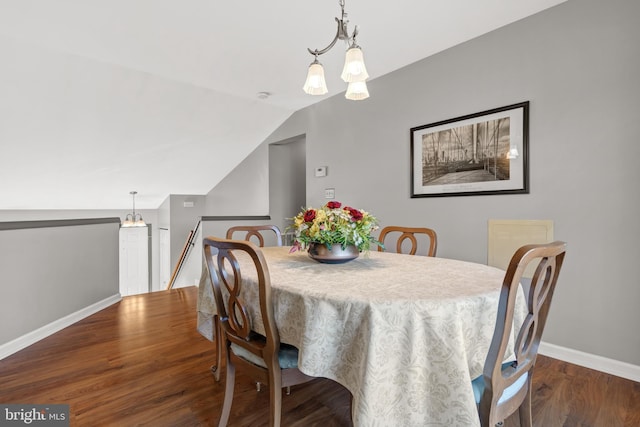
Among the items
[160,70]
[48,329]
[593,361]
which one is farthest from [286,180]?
[593,361]

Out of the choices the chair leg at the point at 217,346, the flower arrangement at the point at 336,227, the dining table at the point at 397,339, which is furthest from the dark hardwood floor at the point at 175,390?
the flower arrangement at the point at 336,227

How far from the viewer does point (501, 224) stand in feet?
8.22

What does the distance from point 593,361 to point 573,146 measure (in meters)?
1.37

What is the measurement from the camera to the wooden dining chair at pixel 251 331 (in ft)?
3.90

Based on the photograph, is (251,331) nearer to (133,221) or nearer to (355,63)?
(355,63)

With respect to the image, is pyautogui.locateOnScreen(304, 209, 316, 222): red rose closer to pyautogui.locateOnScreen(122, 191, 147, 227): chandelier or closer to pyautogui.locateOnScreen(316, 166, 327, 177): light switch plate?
pyautogui.locateOnScreen(316, 166, 327, 177): light switch plate

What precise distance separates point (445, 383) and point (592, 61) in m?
2.26

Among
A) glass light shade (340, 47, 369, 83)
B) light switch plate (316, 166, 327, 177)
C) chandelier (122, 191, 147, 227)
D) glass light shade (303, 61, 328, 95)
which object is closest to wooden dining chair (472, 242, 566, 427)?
glass light shade (340, 47, 369, 83)

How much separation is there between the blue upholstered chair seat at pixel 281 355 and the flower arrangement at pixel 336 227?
0.48m

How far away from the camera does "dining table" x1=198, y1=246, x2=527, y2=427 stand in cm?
97

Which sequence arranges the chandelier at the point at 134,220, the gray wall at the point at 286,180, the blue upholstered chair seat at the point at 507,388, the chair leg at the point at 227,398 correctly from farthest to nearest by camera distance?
1. the chandelier at the point at 134,220
2. the gray wall at the point at 286,180
3. the chair leg at the point at 227,398
4. the blue upholstered chair seat at the point at 507,388

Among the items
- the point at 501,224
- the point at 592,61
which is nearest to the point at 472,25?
the point at 592,61

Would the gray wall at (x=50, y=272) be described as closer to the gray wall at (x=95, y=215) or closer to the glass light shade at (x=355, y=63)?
the glass light shade at (x=355, y=63)

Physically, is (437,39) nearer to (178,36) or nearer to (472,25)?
(472,25)
